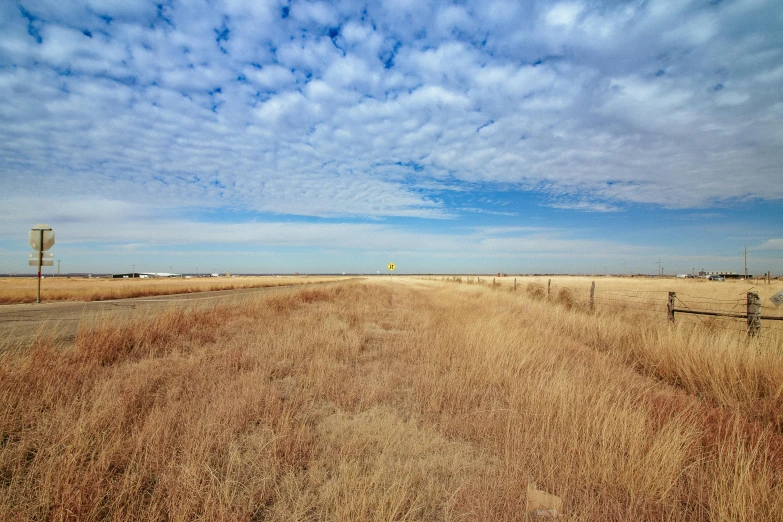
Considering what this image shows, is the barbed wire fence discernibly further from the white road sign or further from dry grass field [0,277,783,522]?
the white road sign

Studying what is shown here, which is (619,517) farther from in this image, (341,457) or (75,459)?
(75,459)

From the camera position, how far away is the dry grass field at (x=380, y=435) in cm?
267

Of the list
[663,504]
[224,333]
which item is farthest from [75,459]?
[224,333]

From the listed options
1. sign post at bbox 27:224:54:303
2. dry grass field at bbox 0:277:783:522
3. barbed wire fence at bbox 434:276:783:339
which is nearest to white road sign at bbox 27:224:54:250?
sign post at bbox 27:224:54:303

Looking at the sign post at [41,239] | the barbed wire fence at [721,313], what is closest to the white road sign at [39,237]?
the sign post at [41,239]

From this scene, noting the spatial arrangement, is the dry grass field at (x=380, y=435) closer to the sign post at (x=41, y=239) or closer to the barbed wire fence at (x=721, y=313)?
the barbed wire fence at (x=721, y=313)

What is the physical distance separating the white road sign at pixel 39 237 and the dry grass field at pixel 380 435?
1353cm

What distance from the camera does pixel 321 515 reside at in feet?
8.63

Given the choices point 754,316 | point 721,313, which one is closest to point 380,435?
point 754,316

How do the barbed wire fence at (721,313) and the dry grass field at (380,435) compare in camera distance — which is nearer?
the dry grass field at (380,435)

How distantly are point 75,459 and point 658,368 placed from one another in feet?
29.6

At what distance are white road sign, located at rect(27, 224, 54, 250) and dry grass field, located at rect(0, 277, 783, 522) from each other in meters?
13.5

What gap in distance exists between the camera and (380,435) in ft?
12.3

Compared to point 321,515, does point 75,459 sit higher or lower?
higher
